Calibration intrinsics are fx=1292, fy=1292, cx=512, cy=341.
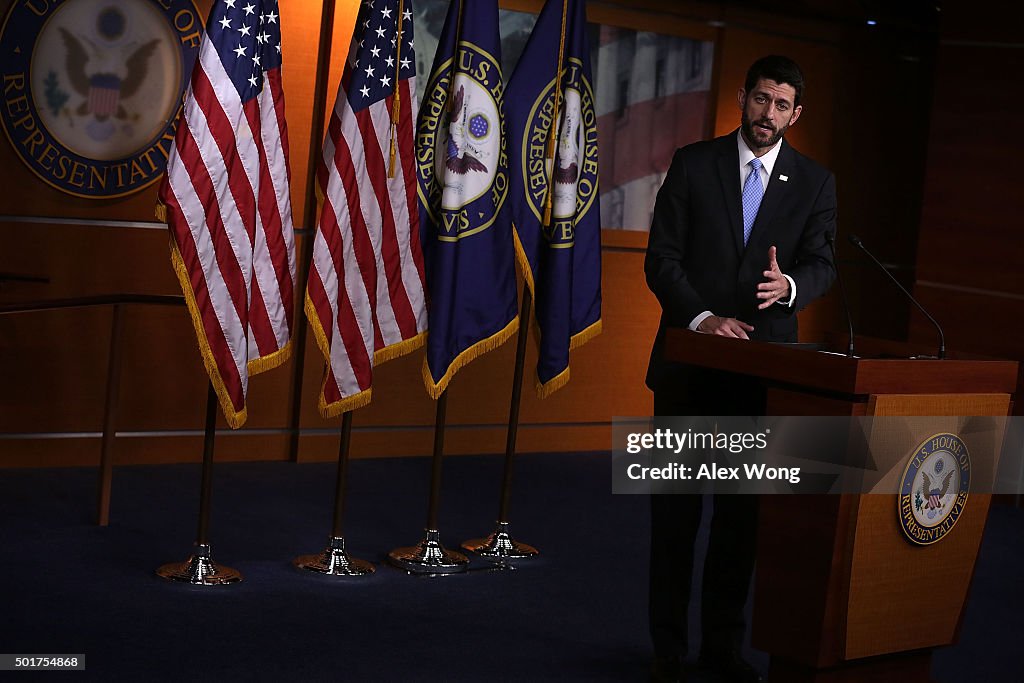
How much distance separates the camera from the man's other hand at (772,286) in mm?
3582

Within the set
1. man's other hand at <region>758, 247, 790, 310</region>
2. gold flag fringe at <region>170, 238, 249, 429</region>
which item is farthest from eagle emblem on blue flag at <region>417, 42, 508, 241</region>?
man's other hand at <region>758, 247, 790, 310</region>

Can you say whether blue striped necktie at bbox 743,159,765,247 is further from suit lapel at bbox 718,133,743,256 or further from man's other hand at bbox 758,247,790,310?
man's other hand at bbox 758,247,790,310

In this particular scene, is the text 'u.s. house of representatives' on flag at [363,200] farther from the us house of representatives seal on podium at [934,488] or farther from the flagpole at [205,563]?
the us house of representatives seal on podium at [934,488]

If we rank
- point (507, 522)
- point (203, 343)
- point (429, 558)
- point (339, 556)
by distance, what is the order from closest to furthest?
point (203, 343)
point (339, 556)
point (429, 558)
point (507, 522)

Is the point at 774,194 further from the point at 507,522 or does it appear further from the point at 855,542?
the point at 507,522

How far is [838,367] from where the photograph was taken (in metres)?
3.22

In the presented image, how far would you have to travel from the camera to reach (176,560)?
4762 mm

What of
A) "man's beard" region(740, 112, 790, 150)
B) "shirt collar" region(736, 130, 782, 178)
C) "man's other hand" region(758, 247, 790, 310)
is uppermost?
"man's beard" region(740, 112, 790, 150)

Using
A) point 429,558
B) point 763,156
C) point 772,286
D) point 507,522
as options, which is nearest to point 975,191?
point 507,522

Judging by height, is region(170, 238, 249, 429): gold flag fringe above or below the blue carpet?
above

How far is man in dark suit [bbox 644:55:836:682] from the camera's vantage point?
3.76m

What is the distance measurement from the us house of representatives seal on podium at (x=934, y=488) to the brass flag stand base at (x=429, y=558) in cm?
204

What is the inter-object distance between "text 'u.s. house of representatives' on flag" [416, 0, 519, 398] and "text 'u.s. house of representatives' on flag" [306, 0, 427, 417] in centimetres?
14

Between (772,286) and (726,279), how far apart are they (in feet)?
0.90
